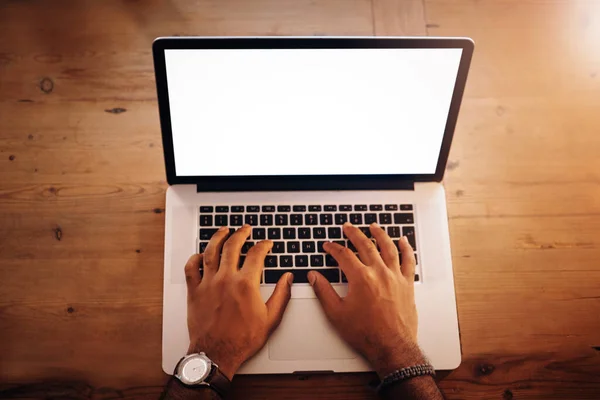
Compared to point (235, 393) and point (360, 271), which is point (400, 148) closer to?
point (360, 271)

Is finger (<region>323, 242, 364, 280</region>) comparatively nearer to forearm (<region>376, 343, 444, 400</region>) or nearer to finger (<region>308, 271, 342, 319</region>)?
finger (<region>308, 271, 342, 319</region>)

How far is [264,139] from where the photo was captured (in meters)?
0.83

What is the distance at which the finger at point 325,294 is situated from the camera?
83cm

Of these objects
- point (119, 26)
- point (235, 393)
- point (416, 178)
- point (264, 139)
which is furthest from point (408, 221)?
point (119, 26)

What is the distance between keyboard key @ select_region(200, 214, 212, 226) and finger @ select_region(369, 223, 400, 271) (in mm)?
278

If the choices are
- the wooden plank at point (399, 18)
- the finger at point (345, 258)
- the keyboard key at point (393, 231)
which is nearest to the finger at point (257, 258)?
the finger at point (345, 258)

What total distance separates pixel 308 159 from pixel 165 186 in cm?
27

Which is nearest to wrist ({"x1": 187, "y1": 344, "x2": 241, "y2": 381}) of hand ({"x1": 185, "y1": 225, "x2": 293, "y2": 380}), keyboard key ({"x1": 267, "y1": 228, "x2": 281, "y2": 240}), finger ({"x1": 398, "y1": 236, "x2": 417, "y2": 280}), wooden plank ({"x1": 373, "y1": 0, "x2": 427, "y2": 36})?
hand ({"x1": 185, "y1": 225, "x2": 293, "y2": 380})

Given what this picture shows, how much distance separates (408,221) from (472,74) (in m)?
0.35

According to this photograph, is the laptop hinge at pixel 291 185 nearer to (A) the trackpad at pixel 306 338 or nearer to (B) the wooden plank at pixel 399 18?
(A) the trackpad at pixel 306 338

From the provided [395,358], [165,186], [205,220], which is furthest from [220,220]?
[395,358]

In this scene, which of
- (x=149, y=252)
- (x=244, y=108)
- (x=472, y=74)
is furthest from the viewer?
(x=472, y=74)

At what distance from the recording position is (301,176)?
875 mm

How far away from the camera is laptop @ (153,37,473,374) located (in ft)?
2.39
